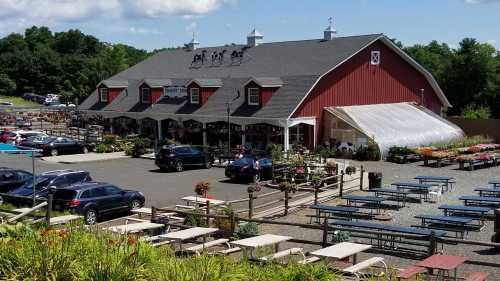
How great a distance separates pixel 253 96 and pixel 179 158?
1031 centimetres

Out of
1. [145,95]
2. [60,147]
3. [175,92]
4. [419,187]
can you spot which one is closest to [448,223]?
[419,187]

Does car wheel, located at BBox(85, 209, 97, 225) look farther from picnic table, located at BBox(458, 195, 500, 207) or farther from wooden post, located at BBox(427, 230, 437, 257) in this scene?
picnic table, located at BBox(458, 195, 500, 207)

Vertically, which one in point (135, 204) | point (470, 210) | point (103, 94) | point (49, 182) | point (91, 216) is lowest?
point (91, 216)

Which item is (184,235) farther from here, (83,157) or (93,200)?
(83,157)

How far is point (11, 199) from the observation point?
75.8 feet

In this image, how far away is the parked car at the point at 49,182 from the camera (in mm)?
24953

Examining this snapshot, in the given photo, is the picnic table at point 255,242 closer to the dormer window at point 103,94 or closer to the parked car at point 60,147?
the parked car at point 60,147

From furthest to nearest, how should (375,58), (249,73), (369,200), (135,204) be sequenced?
(249,73) < (375,58) < (135,204) < (369,200)

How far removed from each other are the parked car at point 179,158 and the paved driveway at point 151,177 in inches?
18.9

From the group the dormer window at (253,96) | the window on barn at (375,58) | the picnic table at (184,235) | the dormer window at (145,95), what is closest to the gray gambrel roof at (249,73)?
the dormer window at (253,96)

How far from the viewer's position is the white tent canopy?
135 ft

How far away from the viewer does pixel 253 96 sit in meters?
44.4

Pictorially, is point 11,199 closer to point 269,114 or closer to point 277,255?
point 277,255

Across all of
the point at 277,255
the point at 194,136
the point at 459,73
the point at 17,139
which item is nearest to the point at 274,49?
the point at 194,136
